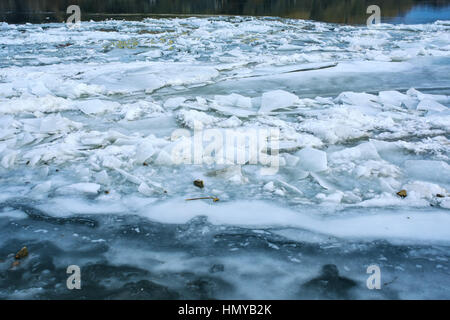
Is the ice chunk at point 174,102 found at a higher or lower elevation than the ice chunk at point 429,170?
higher

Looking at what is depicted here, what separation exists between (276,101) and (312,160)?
1229mm

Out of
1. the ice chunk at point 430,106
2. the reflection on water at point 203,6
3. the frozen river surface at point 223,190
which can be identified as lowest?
the frozen river surface at point 223,190

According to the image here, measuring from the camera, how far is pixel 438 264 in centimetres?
126

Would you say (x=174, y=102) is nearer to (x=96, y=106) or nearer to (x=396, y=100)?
(x=96, y=106)

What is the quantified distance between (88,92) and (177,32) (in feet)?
20.4

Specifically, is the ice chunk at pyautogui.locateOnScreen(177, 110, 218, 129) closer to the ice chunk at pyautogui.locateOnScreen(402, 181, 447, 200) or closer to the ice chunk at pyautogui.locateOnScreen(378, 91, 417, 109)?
the ice chunk at pyautogui.locateOnScreen(402, 181, 447, 200)

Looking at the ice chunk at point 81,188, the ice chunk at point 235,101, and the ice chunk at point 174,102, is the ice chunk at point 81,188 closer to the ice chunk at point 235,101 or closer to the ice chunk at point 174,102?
the ice chunk at point 174,102

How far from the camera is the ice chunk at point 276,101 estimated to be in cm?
299

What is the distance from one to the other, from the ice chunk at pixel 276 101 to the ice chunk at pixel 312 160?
0.96m

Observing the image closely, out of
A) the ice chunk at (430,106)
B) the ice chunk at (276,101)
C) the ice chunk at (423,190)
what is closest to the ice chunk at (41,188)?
the ice chunk at (276,101)

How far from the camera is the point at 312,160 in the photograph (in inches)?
78.2

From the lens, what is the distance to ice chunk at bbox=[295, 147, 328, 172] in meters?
1.93

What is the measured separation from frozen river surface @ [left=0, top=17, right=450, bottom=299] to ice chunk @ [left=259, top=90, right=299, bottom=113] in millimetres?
20
